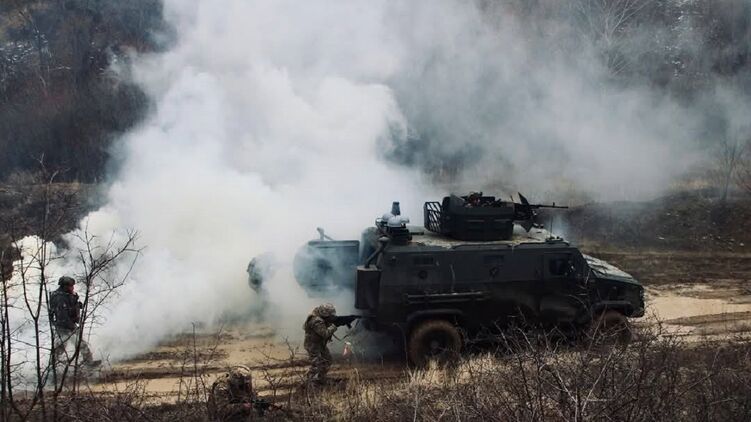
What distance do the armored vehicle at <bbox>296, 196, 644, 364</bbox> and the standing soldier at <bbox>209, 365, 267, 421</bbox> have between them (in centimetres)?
346

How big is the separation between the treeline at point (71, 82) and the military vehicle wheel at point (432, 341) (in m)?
19.4

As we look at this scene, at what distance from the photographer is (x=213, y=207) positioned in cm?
1505

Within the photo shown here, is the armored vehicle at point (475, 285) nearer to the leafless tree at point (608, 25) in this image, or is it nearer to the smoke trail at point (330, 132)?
the smoke trail at point (330, 132)

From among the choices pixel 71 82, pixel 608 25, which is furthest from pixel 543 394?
pixel 71 82

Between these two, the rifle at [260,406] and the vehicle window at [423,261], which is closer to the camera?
the rifle at [260,406]

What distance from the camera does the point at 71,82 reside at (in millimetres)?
30781

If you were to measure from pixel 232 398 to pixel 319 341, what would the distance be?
2.71 m

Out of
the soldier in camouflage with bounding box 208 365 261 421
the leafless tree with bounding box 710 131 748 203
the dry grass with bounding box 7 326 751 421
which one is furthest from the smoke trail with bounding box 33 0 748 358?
the soldier in camouflage with bounding box 208 365 261 421

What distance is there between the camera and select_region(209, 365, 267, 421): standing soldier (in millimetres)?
6684

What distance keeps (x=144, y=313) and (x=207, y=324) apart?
3.88 feet

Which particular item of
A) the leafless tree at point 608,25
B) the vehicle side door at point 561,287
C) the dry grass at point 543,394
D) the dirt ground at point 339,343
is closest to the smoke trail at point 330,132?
the leafless tree at point 608,25

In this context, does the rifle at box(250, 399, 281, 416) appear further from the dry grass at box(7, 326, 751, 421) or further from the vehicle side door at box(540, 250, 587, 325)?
the vehicle side door at box(540, 250, 587, 325)

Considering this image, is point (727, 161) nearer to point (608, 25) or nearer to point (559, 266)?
point (608, 25)

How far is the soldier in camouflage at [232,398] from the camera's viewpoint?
263 inches
